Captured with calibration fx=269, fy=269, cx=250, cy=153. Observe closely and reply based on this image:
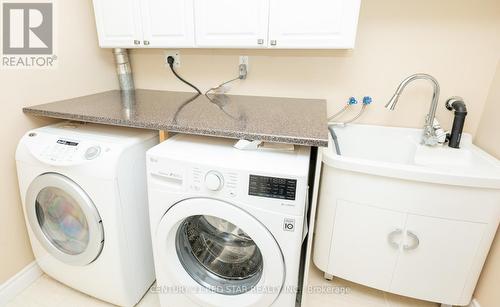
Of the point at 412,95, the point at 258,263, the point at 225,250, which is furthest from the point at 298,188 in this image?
the point at 412,95

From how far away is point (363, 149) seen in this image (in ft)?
5.37

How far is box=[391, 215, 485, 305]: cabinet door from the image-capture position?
1.14 m

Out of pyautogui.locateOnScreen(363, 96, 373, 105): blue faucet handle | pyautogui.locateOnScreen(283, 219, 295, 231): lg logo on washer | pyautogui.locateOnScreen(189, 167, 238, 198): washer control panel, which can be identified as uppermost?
pyautogui.locateOnScreen(363, 96, 373, 105): blue faucet handle

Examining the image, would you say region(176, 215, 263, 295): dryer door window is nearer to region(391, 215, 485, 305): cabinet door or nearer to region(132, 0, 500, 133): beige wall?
region(391, 215, 485, 305): cabinet door

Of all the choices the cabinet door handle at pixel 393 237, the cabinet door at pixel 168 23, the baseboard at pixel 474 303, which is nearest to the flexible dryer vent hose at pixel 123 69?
the cabinet door at pixel 168 23

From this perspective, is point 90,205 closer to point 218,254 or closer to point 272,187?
point 218,254

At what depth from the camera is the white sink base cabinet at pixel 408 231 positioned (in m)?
1.10

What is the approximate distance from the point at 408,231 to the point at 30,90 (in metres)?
1.93

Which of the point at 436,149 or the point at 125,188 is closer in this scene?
the point at 125,188

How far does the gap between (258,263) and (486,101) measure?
1.45 meters

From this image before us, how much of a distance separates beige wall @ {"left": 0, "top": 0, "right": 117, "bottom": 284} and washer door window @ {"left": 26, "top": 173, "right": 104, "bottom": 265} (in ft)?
0.46

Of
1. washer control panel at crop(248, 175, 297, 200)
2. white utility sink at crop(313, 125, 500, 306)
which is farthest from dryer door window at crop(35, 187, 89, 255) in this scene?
white utility sink at crop(313, 125, 500, 306)

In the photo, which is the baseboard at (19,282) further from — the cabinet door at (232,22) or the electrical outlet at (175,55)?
the cabinet door at (232,22)

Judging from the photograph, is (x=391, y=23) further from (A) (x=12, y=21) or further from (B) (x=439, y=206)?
(A) (x=12, y=21)
